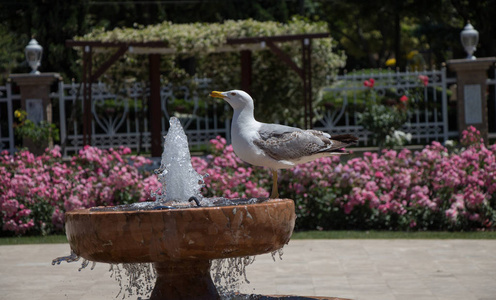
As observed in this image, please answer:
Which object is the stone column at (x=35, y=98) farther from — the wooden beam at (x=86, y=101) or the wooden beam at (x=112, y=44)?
the wooden beam at (x=112, y=44)

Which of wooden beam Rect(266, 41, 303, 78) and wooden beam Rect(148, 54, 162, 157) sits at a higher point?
wooden beam Rect(266, 41, 303, 78)

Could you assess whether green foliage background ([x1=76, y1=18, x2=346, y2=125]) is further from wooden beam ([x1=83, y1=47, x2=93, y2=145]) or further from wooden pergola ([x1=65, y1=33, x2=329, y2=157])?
wooden beam ([x1=83, y1=47, x2=93, y2=145])

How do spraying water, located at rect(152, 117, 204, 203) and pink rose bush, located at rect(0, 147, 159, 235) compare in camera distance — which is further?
pink rose bush, located at rect(0, 147, 159, 235)

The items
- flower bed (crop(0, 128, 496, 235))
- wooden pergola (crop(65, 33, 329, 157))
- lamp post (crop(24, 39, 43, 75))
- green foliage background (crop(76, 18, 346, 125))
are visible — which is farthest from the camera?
green foliage background (crop(76, 18, 346, 125))

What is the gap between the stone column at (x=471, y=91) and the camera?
13.8 meters

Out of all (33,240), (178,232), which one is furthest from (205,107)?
(178,232)

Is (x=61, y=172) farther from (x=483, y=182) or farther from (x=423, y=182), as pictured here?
(x=483, y=182)

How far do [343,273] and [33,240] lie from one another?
452cm

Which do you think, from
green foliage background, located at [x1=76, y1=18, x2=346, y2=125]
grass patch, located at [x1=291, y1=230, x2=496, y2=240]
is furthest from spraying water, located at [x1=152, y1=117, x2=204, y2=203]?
green foliage background, located at [x1=76, y1=18, x2=346, y2=125]

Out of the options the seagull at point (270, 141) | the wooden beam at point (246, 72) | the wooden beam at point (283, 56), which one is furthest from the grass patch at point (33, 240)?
the seagull at point (270, 141)

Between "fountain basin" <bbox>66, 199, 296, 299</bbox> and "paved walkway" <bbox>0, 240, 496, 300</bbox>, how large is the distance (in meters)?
1.81

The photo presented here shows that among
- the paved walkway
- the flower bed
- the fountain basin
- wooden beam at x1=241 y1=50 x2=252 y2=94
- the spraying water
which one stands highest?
wooden beam at x1=241 y1=50 x2=252 y2=94

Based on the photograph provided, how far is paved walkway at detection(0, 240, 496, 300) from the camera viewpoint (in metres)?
5.93

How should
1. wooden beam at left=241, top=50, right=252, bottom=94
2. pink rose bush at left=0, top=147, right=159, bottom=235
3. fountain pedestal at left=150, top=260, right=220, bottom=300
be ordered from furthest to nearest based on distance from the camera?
wooden beam at left=241, top=50, right=252, bottom=94 → pink rose bush at left=0, top=147, right=159, bottom=235 → fountain pedestal at left=150, top=260, right=220, bottom=300
